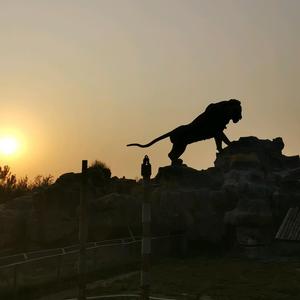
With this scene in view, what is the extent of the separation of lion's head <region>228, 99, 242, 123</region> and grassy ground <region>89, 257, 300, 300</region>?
4221mm

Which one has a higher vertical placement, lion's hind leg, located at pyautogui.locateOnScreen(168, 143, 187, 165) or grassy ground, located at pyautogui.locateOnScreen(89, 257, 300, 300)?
lion's hind leg, located at pyautogui.locateOnScreen(168, 143, 187, 165)

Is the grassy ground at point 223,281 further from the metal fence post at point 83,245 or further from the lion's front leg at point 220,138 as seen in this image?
the lion's front leg at point 220,138

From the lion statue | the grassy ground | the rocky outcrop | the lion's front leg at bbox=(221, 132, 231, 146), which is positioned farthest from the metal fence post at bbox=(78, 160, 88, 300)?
the rocky outcrop

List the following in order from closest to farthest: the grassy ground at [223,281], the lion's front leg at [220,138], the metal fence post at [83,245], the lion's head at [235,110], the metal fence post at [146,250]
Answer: the metal fence post at [146,250] < the metal fence post at [83,245] < the grassy ground at [223,281] < the lion's front leg at [220,138] < the lion's head at [235,110]

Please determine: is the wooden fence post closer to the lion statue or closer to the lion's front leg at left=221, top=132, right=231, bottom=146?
the lion statue

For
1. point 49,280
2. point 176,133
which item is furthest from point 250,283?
point 49,280

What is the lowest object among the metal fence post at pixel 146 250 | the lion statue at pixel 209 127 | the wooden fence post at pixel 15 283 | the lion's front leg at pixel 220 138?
the wooden fence post at pixel 15 283

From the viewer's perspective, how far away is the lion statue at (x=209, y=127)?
511 inches

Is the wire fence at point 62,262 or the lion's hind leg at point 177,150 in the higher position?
the lion's hind leg at point 177,150

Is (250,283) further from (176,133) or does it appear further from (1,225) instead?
(1,225)

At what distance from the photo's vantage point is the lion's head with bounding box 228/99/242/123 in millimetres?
13750

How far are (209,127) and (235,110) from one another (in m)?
1.25

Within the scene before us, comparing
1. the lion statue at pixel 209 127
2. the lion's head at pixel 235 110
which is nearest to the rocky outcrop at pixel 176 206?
the lion statue at pixel 209 127

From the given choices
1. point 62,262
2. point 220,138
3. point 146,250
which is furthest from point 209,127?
point 62,262
